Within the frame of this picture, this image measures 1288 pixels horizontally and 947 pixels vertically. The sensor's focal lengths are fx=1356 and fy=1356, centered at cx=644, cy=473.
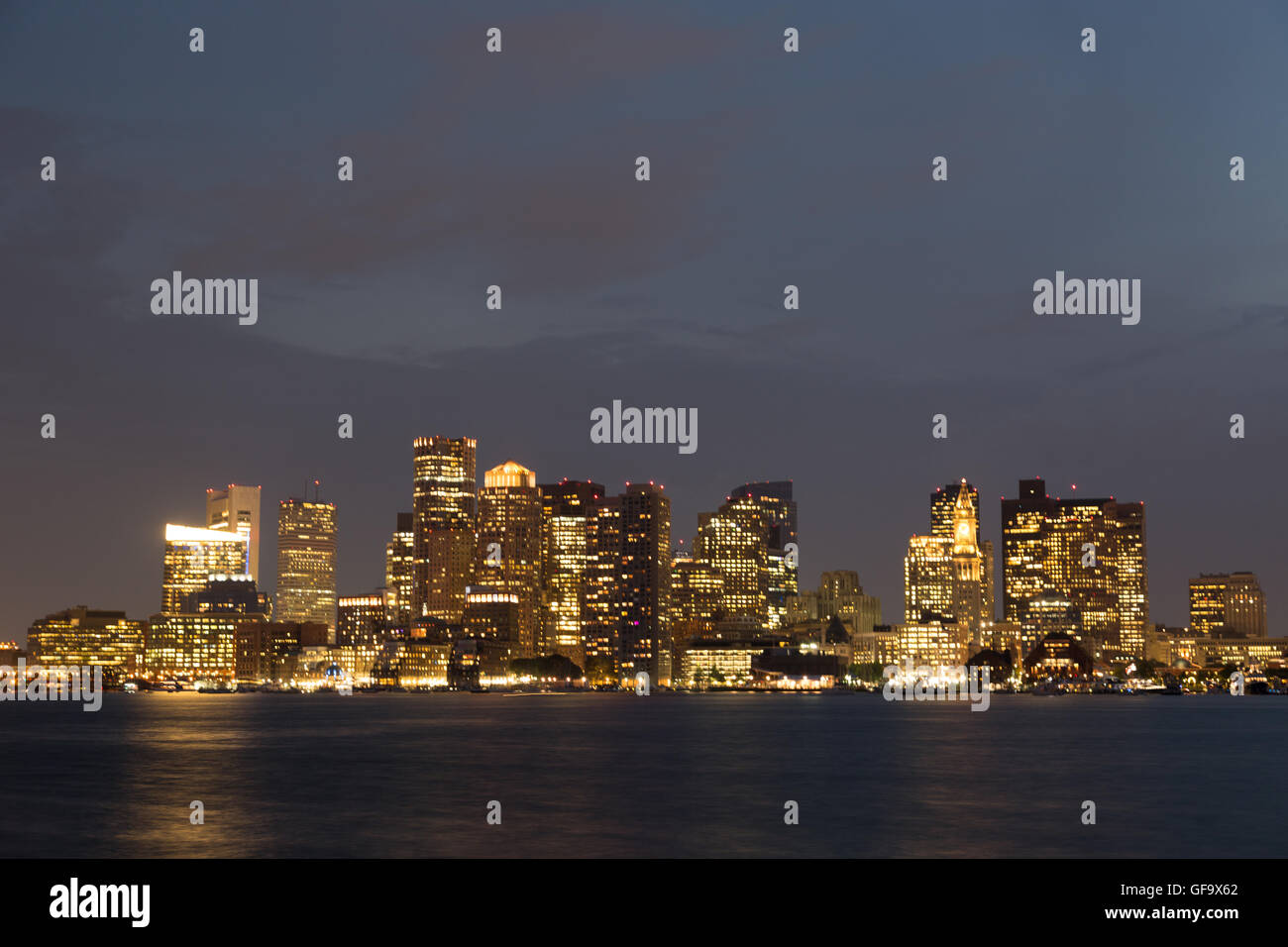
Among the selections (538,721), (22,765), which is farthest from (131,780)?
(538,721)

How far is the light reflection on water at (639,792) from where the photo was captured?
5147 centimetres

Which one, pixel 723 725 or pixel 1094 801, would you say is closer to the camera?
pixel 1094 801

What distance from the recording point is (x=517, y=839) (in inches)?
2015

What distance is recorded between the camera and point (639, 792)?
70.6 m

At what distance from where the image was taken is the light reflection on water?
Answer: 51.5 m

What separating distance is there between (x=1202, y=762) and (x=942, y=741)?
3035 centimetres

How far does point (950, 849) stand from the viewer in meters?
50.2
